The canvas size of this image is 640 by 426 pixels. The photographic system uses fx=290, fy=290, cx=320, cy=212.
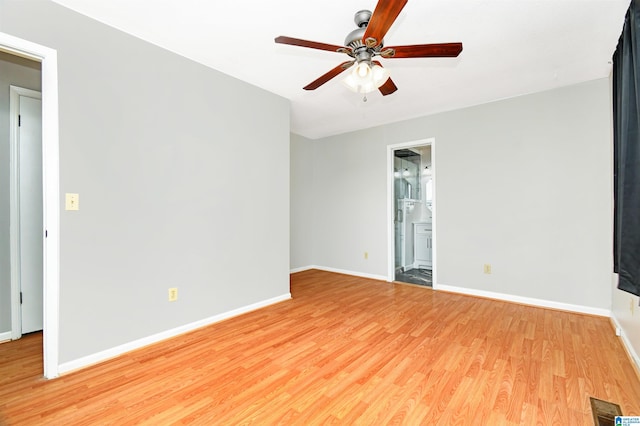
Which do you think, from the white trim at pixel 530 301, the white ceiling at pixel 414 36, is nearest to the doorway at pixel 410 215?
the white trim at pixel 530 301

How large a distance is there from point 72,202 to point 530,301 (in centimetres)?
459

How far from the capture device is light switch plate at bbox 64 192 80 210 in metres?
2.02

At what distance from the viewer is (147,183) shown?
243cm

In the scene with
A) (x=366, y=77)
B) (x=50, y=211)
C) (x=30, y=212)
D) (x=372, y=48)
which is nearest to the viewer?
(x=372, y=48)

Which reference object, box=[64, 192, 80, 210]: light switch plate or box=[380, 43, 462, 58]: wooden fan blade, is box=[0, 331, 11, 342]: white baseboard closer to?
box=[64, 192, 80, 210]: light switch plate

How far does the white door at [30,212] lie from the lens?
8.57 feet

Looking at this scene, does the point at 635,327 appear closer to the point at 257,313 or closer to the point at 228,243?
the point at 257,313

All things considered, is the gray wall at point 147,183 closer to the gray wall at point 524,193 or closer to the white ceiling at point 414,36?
the white ceiling at point 414,36

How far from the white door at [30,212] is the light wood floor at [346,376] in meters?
0.33

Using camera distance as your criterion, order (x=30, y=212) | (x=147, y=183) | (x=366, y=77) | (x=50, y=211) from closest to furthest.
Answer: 1. (x=50, y=211)
2. (x=366, y=77)
3. (x=147, y=183)
4. (x=30, y=212)

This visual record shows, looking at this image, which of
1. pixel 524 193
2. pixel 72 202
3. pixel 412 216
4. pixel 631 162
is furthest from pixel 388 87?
pixel 412 216

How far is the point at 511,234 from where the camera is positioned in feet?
11.7

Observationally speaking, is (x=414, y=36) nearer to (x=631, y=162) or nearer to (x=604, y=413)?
(x=631, y=162)

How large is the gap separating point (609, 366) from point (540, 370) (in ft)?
1.74
